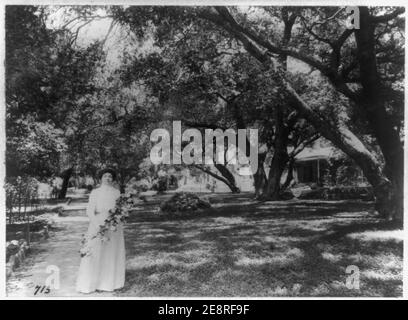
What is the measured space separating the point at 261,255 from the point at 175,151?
3.13 metres

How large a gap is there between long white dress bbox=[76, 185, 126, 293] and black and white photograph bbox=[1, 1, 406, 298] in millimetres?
21

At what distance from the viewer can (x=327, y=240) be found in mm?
8219

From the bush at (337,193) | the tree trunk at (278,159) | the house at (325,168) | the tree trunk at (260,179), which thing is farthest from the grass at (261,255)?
the tree trunk at (260,179)

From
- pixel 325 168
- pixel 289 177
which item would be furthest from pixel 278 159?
pixel 325 168

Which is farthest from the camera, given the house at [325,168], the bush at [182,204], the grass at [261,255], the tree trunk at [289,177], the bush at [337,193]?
the tree trunk at [289,177]

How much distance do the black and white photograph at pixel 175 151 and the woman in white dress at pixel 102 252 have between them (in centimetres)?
2

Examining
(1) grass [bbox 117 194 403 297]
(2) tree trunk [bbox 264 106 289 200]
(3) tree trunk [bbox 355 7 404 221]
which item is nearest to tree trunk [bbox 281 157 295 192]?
(2) tree trunk [bbox 264 106 289 200]

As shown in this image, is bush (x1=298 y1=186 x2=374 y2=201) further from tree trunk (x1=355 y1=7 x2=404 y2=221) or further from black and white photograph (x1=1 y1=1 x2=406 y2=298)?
tree trunk (x1=355 y1=7 x2=404 y2=221)

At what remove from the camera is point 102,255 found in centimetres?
602

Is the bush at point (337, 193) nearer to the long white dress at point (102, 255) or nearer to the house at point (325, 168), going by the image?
the house at point (325, 168)

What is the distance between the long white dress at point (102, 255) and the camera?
5.89 metres
